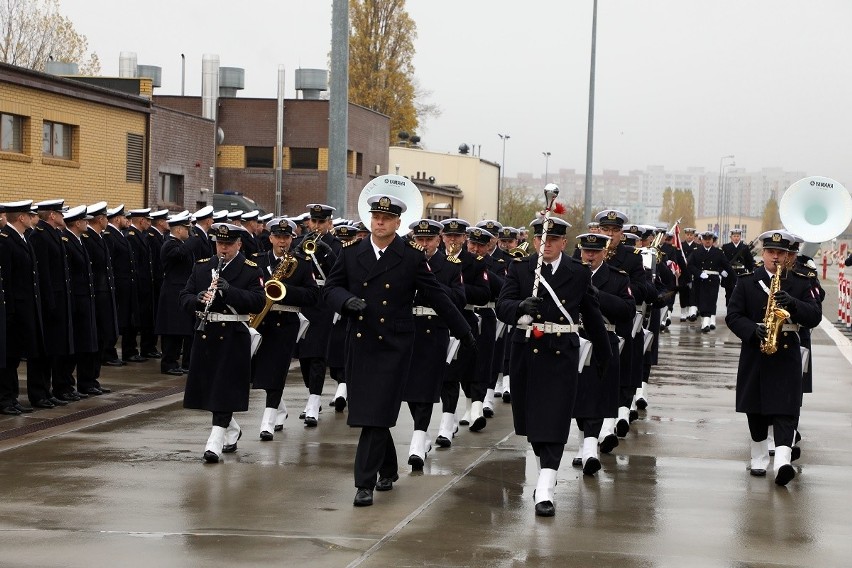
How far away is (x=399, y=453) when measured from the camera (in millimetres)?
11578

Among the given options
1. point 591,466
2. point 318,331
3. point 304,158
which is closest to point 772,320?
point 591,466

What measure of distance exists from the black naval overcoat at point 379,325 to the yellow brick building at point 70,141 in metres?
16.0

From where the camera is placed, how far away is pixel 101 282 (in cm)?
1540

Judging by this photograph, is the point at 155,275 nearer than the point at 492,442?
No

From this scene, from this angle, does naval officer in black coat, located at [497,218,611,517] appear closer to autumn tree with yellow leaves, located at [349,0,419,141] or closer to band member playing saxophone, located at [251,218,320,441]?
band member playing saxophone, located at [251,218,320,441]

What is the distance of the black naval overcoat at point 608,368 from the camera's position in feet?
35.4

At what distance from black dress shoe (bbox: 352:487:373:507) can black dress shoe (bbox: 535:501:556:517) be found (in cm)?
114

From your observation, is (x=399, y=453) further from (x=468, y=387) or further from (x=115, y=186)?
(x=115, y=186)

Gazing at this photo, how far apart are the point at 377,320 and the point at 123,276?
9275 mm

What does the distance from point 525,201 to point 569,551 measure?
78.4m

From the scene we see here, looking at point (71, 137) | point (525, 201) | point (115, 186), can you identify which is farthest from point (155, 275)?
point (525, 201)

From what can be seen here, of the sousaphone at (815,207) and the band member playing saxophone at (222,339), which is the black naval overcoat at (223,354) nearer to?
the band member playing saxophone at (222,339)

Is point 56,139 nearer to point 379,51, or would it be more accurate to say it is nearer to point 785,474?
point 785,474

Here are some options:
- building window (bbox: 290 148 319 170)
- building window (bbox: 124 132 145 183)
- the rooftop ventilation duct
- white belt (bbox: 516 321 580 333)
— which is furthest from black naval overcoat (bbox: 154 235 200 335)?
the rooftop ventilation duct
